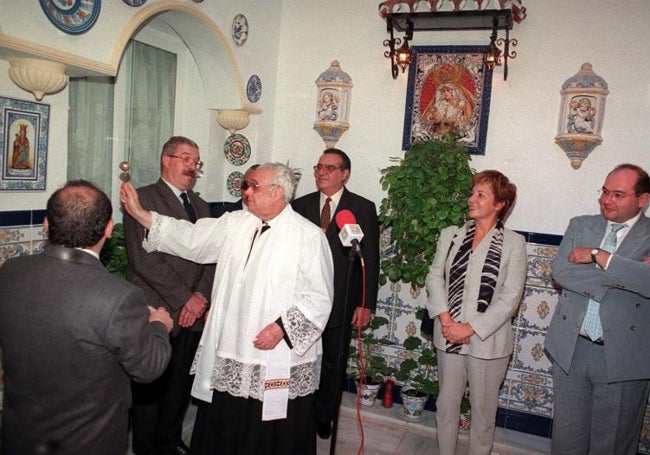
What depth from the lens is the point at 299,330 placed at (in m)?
2.41

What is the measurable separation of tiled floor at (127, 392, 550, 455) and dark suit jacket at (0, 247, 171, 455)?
6.17ft

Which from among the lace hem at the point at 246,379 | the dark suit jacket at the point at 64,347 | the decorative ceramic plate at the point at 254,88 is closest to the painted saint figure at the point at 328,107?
the decorative ceramic plate at the point at 254,88

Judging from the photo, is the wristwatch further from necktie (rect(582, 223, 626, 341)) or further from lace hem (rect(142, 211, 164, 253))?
lace hem (rect(142, 211, 164, 253))

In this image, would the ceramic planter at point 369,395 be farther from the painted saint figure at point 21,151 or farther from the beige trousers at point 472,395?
the painted saint figure at point 21,151

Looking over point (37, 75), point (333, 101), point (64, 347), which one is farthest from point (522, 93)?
point (64, 347)

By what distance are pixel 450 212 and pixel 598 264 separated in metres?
1.15

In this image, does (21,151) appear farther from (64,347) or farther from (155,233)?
(64,347)

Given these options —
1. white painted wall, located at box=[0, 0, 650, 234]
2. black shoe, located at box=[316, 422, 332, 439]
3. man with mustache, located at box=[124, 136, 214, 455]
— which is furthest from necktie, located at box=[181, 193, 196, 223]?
black shoe, located at box=[316, 422, 332, 439]

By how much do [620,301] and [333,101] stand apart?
262cm

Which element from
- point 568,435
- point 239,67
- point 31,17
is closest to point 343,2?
point 239,67

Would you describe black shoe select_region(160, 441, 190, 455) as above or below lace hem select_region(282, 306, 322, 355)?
below

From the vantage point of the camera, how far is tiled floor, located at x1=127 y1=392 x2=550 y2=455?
11.8ft

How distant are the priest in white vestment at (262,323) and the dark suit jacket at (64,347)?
2.38ft

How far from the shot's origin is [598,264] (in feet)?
8.85
